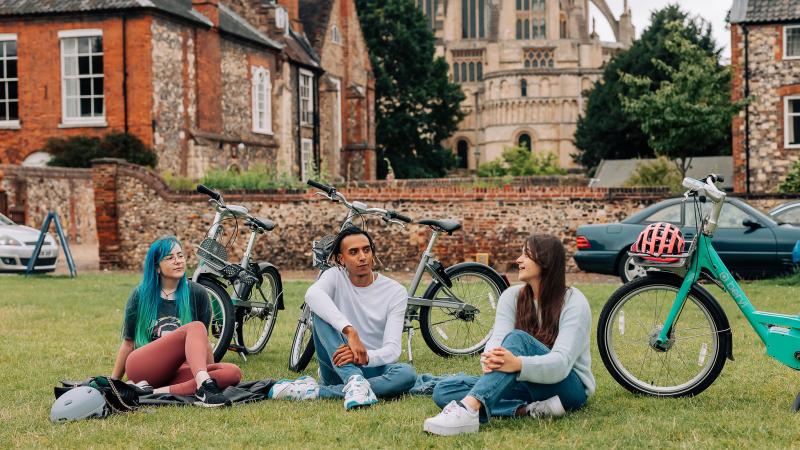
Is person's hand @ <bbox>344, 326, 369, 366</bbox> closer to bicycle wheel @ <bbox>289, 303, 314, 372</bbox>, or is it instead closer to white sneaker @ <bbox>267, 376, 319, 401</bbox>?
white sneaker @ <bbox>267, 376, 319, 401</bbox>

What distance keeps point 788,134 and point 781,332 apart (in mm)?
29552

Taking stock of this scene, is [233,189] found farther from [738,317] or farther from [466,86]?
[466,86]

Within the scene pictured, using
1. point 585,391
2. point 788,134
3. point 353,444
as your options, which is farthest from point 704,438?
point 788,134

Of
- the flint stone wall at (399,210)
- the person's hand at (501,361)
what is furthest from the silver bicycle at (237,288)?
the flint stone wall at (399,210)

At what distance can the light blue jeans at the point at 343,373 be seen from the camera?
22.2ft

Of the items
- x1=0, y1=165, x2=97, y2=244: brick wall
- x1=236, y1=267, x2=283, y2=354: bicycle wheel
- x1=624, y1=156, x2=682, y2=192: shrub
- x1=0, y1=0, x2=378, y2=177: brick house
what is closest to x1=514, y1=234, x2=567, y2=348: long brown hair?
x1=236, y1=267, x2=283, y2=354: bicycle wheel

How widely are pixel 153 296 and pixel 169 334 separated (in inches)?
12.5

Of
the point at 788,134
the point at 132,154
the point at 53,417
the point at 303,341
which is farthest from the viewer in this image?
the point at 788,134

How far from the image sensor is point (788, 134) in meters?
33.9

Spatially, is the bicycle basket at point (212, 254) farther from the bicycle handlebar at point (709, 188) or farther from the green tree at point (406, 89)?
the green tree at point (406, 89)

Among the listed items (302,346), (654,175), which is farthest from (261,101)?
(302,346)

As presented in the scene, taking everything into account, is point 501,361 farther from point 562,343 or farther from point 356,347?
point 356,347

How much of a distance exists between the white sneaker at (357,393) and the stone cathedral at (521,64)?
104995mm

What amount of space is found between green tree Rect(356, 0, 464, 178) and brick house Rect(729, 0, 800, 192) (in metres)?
23.9
